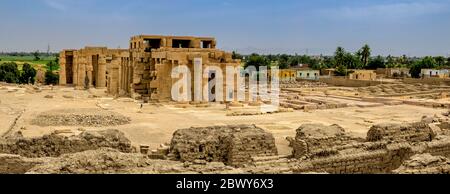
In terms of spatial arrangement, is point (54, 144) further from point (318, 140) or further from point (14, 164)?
point (318, 140)

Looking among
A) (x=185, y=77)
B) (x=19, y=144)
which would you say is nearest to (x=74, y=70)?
(x=185, y=77)

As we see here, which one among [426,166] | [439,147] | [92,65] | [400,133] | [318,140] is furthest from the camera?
[92,65]

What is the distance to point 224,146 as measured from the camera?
40.9 feet

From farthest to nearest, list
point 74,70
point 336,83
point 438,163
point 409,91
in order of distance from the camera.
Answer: point 336,83, point 74,70, point 409,91, point 438,163

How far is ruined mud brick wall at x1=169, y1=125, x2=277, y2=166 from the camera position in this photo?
12094 millimetres

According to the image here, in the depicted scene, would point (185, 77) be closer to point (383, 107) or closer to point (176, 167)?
point (383, 107)

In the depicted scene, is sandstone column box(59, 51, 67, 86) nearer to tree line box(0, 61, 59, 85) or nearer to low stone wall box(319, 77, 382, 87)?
tree line box(0, 61, 59, 85)

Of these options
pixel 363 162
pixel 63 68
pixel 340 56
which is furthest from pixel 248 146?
pixel 340 56

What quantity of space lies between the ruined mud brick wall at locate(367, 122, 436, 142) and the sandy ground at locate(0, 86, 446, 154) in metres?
4.39

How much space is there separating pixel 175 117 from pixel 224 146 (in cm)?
1766

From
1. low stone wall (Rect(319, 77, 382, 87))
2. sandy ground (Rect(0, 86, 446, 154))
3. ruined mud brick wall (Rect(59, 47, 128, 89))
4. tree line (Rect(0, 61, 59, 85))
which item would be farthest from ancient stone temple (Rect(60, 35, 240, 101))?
low stone wall (Rect(319, 77, 382, 87))

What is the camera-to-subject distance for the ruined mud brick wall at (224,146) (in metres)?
12.1
